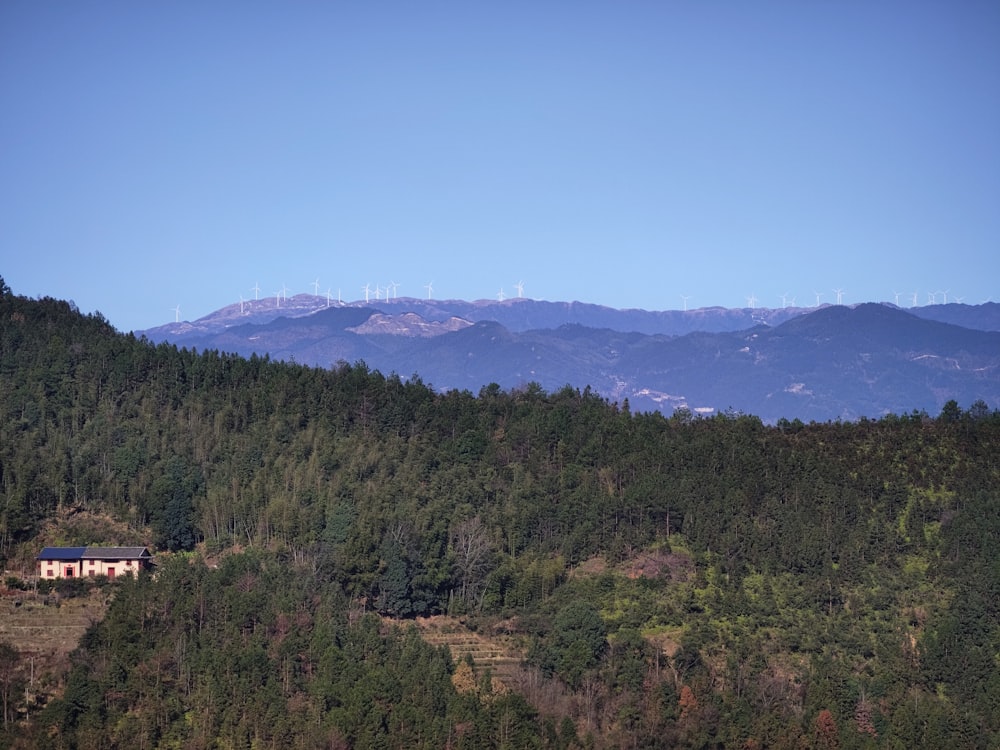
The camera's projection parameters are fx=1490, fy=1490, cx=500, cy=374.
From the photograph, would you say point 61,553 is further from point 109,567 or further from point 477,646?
point 477,646

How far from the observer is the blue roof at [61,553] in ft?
254

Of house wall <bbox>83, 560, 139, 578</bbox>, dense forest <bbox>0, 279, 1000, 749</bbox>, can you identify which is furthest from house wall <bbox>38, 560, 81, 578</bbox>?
dense forest <bbox>0, 279, 1000, 749</bbox>

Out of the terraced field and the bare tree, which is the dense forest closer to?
the bare tree

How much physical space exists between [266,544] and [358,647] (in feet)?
52.7

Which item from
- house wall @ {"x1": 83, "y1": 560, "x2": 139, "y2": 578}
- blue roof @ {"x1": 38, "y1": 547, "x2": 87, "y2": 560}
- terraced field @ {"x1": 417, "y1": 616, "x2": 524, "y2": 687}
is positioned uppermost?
blue roof @ {"x1": 38, "y1": 547, "x2": 87, "y2": 560}

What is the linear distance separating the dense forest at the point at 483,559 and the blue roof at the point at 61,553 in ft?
4.55

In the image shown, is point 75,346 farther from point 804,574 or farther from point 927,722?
point 927,722

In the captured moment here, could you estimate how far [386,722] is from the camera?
→ 207 feet

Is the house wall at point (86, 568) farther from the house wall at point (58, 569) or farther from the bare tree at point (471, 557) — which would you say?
the bare tree at point (471, 557)

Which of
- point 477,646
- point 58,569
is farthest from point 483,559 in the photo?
point 58,569

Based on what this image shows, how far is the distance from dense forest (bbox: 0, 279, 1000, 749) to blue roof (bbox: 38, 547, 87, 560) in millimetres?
1387

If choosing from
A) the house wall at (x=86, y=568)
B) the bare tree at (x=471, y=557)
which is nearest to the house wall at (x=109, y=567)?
the house wall at (x=86, y=568)

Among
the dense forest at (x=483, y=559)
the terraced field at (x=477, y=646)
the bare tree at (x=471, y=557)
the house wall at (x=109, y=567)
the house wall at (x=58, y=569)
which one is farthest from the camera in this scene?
the bare tree at (x=471, y=557)

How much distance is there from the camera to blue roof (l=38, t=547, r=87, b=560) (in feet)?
254
